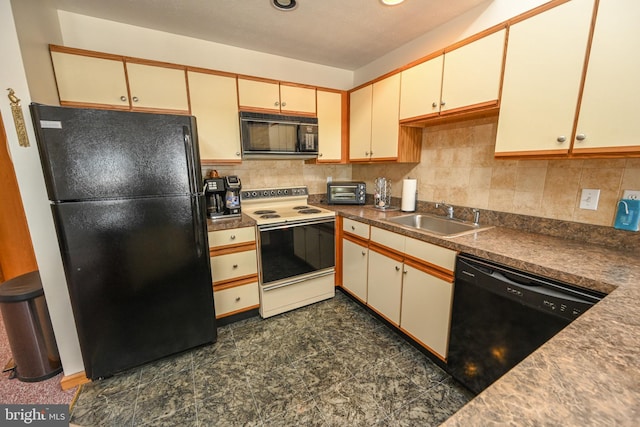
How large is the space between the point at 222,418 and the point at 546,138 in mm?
2271

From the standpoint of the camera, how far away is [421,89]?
76.0 inches

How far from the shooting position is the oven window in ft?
7.02

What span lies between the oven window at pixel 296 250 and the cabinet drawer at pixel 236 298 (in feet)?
0.51

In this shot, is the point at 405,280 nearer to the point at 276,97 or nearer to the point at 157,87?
the point at 276,97

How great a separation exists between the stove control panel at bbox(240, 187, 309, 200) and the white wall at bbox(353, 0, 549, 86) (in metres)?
1.49

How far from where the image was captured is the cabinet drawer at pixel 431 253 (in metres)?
1.50

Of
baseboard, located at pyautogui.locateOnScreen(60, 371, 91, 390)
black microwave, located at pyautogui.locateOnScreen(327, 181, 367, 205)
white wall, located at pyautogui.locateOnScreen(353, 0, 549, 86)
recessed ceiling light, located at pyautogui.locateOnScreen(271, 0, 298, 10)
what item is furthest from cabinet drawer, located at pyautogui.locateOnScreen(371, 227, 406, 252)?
baseboard, located at pyautogui.locateOnScreen(60, 371, 91, 390)

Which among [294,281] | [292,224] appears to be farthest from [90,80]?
[294,281]

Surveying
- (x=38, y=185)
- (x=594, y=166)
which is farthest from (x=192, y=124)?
(x=594, y=166)

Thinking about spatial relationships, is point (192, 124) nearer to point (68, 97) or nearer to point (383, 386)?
point (68, 97)

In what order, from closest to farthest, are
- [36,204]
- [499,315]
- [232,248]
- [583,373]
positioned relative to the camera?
[583,373] → [499,315] → [36,204] → [232,248]

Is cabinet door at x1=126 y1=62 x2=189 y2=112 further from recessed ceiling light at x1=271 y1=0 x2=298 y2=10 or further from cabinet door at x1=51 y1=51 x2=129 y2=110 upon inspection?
recessed ceiling light at x1=271 y1=0 x2=298 y2=10

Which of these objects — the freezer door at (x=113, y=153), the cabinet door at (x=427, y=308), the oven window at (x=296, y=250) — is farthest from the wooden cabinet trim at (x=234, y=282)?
the cabinet door at (x=427, y=308)

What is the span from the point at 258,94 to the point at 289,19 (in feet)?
2.06
